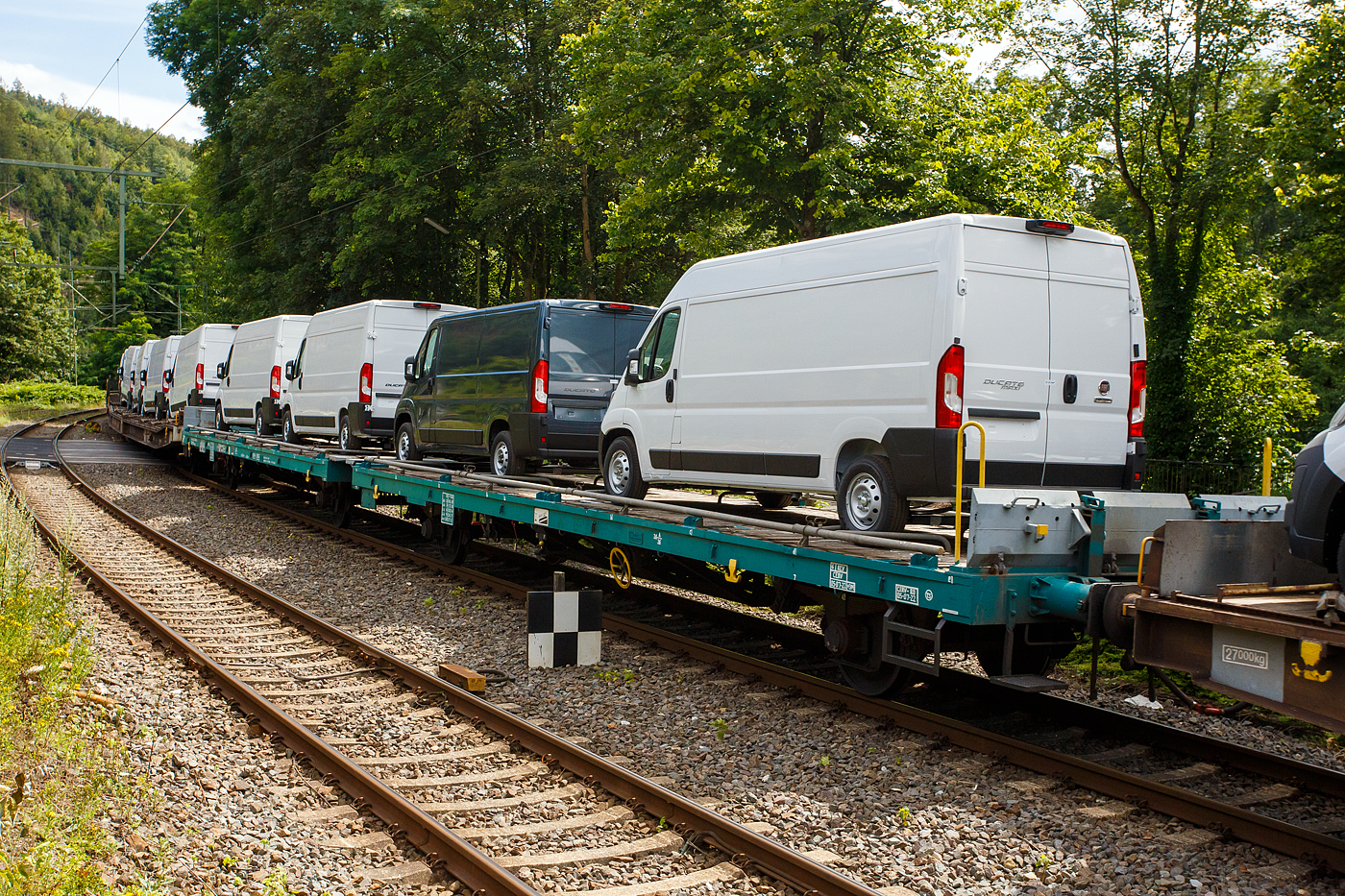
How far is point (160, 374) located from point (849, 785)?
3242 centimetres

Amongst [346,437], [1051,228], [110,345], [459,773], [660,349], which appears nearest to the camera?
[459,773]

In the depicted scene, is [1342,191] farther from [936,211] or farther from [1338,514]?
[1338,514]

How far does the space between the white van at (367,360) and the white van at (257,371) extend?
11.6 feet

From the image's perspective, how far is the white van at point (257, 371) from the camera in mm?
21031

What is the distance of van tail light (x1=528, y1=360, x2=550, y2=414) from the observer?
11.6 m

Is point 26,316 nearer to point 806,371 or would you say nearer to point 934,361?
point 806,371

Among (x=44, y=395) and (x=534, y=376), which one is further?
(x=44, y=395)

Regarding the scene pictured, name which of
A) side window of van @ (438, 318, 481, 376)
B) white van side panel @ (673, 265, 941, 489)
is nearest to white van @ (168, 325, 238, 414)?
side window of van @ (438, 318, 481, 376)

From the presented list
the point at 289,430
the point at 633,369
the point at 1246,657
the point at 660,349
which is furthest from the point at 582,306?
the point at 289,430

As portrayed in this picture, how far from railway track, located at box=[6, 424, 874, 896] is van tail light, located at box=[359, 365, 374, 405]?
607 cm

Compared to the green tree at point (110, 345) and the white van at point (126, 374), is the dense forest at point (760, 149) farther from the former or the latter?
the green tree at point (110, 345)

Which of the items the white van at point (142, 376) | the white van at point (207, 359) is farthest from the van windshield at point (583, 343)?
the white van at point (142, 376)

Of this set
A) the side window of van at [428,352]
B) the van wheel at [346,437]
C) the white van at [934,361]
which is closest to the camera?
the white van at [934,361]

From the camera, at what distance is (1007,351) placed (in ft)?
22.8
